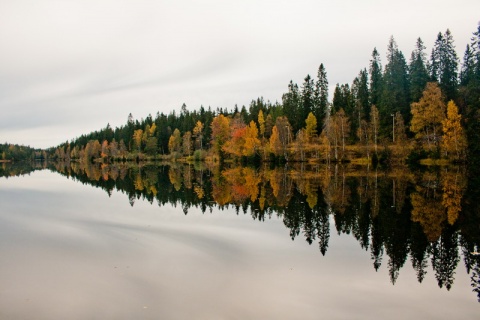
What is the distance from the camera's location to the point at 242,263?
11.5 meters

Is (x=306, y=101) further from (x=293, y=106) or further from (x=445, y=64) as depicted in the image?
(x=445, y=64)

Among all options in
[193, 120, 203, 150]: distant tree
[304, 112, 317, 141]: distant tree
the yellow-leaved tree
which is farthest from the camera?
[193, 120, 203, 150]: distant tree

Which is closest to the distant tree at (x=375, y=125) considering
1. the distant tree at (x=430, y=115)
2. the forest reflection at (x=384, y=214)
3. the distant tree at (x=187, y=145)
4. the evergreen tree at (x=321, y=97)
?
the distant tree at (x=430, y=115)

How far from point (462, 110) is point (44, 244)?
62429 millimetres

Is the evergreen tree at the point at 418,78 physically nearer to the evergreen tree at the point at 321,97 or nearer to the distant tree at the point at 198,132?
the evergreen tree at the point at 321,97

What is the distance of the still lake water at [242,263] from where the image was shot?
8148 mm

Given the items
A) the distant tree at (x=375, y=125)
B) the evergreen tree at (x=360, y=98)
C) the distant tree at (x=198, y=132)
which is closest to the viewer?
the distant tree at (x=375, y=125)

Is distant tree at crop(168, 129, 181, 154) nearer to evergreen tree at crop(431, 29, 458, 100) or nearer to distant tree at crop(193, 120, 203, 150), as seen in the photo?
distant tree at crop(193, 120, 203, 150)

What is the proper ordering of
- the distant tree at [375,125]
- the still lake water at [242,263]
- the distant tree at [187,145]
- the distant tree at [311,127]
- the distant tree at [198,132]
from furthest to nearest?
the distant tree at [198,132]
the distant tree at [187,145]
the distant tree at [311,127]
the distant tree at [375,125]
the still lake water at [242,263]

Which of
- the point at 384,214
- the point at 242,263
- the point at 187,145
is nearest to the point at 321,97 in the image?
the point at 187,145

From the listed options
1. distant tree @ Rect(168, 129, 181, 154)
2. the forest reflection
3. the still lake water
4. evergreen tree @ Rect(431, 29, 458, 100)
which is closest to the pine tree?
evergreen tree @ Rect(431, 29, 458, 100)

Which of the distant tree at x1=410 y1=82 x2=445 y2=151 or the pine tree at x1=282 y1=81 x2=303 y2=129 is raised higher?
the pine tree at x1=282 y1=81 x2=303 y2=129

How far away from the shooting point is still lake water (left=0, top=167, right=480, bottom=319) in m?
8.15

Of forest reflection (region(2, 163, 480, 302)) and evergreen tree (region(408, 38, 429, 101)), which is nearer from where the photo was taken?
forest reflection (region(2, 163, 480, 302))
